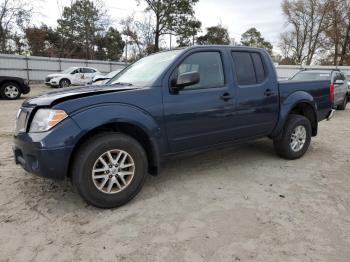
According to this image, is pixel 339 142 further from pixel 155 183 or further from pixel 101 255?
pixel 101 255

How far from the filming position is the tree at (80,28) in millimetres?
35219

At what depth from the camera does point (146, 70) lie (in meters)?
4.09

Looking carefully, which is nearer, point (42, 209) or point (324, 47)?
point (42, 209)

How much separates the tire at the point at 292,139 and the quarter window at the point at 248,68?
99 centimetres

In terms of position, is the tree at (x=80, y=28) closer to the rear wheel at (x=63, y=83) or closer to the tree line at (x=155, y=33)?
the tree line at (x=155, y=33)

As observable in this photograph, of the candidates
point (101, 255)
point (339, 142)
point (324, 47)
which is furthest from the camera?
point (324, 47)

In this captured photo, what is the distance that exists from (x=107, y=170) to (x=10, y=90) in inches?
A: 468

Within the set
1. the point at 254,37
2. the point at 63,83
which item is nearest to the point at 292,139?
the point at 63,83

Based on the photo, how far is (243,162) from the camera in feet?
16.4

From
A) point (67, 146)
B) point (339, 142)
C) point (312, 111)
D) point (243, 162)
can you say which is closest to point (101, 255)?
point (67, 146)

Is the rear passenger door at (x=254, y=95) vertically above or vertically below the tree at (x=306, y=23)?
below

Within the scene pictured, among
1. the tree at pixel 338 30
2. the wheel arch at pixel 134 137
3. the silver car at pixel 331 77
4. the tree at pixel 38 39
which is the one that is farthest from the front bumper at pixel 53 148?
the tree at pixel 338 30

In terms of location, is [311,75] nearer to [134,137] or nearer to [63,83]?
[134,137]

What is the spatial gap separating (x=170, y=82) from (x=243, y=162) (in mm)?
2111
